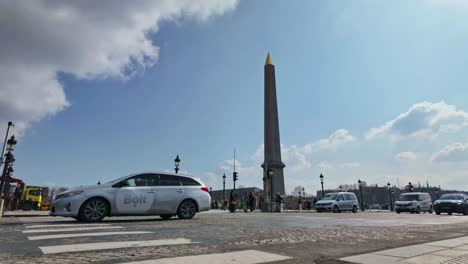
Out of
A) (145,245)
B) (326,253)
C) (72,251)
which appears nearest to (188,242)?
(145,245)

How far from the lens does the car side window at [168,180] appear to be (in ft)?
34.1

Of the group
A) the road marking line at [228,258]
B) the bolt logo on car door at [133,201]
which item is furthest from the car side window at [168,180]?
the road marking line at [228,258]

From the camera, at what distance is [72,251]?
4.14m

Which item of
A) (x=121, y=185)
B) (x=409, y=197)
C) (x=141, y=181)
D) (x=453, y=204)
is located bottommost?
(x=453, y=204)

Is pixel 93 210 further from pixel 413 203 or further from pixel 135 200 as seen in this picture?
pixel 413 203

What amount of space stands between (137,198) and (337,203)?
1875cm

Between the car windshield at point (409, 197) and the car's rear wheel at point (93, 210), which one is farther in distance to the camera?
the car windshield at point (409, 197)

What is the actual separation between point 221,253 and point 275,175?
3726 centimetres

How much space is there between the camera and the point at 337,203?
969 inches

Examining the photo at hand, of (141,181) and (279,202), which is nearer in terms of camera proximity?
(141,181)

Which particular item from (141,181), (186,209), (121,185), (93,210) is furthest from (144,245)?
(186,209)

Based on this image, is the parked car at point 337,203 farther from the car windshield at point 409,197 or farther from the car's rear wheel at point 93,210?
the car's rear wheel at point 93,210

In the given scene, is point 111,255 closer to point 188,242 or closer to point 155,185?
point 188,242

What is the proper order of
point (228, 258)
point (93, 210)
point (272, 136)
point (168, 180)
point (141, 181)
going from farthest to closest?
1. point (272, 136)
2. point (168, 180)
3. point (141, 181)
4. point (93, 210)
5. point (228, 258)
